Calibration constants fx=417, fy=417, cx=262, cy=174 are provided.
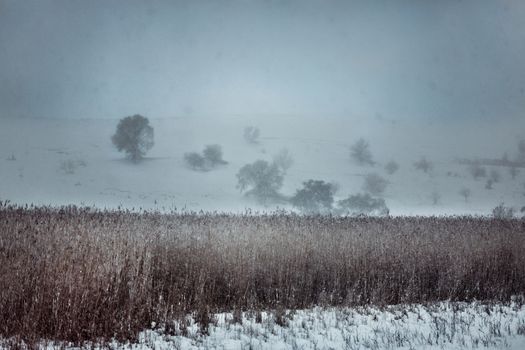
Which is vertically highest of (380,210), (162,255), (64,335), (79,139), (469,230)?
(79,139)

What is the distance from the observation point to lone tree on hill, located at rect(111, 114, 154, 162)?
190 feet

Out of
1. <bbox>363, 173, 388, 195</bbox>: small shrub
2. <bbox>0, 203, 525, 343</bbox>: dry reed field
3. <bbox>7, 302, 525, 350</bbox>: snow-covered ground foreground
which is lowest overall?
<bbox>7, 302, 525, 350</bbox>: snow-covered ground foreground

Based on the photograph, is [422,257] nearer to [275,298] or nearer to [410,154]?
[275,298]

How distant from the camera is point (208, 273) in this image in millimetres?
8227

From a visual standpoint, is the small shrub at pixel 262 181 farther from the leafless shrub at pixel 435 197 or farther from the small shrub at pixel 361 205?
the leafless shrub at pixel 435 197

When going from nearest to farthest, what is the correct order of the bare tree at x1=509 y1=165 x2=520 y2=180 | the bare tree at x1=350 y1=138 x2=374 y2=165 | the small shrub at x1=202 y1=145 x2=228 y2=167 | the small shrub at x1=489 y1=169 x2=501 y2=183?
the small shrub at x1=202 y1=145 x2=228 y2=167
the small shrub at x1=489 y1=169 x2=501 y2=183
the bare tree at x1=509 y1=165 x2=520 y2=180
the bare tree at x1=350 y1=138 x2=374 y2=165

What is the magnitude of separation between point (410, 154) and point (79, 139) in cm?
7228

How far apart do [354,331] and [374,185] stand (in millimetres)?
58911

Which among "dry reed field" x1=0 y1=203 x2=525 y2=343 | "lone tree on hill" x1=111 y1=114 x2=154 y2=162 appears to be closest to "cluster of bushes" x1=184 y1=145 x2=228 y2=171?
"lone tree on hill" x1=111 y1=114 x2=154 y2=162

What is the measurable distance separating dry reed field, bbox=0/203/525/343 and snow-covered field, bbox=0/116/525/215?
29.3 meters

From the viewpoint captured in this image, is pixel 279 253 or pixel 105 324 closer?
pixel 105 324

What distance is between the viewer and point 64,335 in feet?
18.3

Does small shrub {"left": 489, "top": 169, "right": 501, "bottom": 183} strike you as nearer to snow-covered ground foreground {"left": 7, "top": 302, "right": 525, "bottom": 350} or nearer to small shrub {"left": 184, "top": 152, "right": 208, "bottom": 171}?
small shrub {"left": 184, "top": 152, "right": 208, "bottom": 171}

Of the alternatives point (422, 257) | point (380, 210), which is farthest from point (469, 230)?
point (380, 210)
